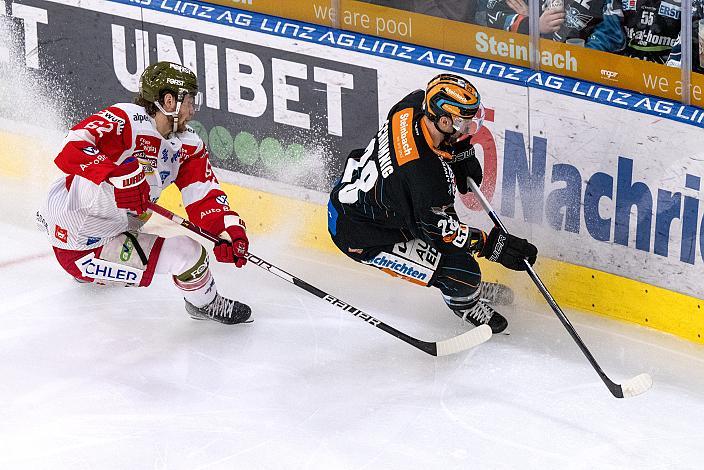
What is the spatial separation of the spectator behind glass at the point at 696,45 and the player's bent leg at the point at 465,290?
1.03m

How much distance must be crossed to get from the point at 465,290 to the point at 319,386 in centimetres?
66

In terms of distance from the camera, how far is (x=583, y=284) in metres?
4.52

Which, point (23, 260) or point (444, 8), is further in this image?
point (23, 260)

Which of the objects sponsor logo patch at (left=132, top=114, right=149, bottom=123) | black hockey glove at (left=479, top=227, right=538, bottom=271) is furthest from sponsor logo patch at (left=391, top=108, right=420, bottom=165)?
sponsor logo patch at (left=132, top=114, right=149, bottom=123)

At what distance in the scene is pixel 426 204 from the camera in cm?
394

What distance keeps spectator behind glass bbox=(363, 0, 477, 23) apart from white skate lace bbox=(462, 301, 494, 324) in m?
1.14

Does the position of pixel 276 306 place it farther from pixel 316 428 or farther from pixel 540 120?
pixel 540 120

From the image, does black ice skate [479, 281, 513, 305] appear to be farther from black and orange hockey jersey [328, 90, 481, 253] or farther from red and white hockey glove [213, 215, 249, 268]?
red and white hockey glove [213, 215, 249, 268]

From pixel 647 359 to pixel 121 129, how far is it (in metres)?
2.10

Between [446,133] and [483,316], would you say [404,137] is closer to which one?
[446,133]

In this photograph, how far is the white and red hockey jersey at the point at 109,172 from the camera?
4.14 m

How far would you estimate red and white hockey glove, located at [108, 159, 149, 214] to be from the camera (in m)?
4.07

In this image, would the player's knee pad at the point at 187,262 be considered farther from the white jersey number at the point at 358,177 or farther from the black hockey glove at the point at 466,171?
the black hockey glove at the point at 466,171

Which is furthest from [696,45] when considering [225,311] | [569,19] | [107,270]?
[107,270]
